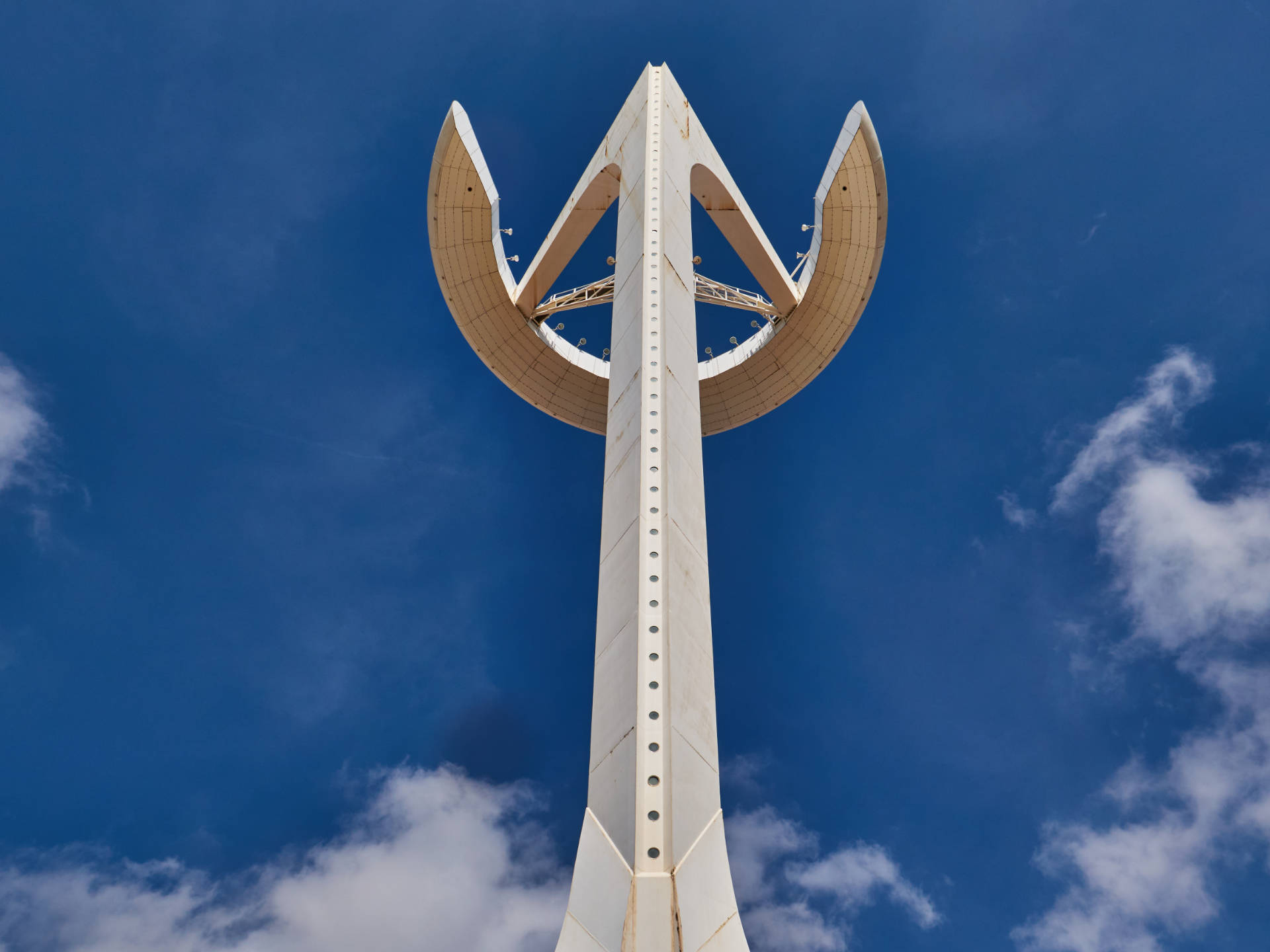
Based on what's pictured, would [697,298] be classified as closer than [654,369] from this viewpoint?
No

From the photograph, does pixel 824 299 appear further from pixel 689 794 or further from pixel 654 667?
pixel 689 794

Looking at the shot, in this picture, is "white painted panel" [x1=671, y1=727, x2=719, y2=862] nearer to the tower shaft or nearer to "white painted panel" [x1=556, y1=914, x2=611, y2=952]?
the tower shaft

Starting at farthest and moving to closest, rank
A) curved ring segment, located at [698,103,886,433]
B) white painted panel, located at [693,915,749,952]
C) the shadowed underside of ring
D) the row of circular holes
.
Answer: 1. the shadowed underside of ring
2. curved ring segment, located at [698,103,886,433]
3. the row of circular holes
4. white painted panel, located at [693,915,749,952]

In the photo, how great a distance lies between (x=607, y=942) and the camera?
7238 mm

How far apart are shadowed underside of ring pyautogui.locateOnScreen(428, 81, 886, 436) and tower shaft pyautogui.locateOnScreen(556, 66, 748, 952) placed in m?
7.04

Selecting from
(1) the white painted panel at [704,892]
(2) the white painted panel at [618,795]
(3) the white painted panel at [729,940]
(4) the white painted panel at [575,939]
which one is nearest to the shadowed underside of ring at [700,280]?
(2) the white painted panel at [618,795]

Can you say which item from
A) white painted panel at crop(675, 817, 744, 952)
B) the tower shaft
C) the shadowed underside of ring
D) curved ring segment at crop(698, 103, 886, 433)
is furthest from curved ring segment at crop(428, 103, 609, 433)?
white painted panel at crop(675, 817, 744, 952)

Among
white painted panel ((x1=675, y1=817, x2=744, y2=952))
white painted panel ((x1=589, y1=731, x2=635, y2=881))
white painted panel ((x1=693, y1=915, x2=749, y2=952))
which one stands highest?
white painted panel ((x1=589, y1=731, x2=635, y2=881))

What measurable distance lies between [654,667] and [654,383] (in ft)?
15.1

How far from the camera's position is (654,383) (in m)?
11.7

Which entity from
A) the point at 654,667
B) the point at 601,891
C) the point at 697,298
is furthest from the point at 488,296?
the point at 601,891

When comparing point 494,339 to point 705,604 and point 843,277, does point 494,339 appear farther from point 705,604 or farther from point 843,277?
point 705,604

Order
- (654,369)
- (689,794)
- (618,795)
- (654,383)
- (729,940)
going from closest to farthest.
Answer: (729,940) < (618,795) < (689,794) < (654,383) < (654,369)

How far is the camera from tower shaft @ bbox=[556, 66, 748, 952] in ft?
24.3
